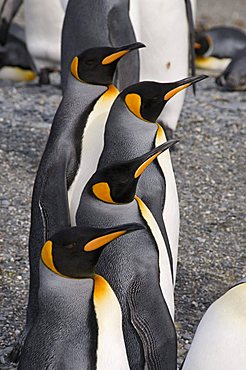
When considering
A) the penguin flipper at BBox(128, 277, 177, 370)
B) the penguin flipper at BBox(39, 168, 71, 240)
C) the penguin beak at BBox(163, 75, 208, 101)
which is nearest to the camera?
the penguin flipper at BBox(128, 277, 177, 370)

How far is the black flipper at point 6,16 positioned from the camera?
7.52 m

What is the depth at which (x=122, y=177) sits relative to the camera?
10.3 feet

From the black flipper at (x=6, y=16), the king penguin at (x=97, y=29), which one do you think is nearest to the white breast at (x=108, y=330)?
the king penguin at (x=97, y=29)

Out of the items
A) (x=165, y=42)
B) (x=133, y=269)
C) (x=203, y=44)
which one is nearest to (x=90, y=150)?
(x=133, y=269)

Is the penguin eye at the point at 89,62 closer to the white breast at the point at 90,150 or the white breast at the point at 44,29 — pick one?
the white breast at the point at 90,150

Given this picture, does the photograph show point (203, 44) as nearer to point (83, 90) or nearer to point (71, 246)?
point (83, 90)

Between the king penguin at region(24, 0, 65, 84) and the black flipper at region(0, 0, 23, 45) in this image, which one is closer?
the king penguin at region(24, 0, 65, 84)

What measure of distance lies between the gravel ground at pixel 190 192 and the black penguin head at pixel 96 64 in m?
0.86

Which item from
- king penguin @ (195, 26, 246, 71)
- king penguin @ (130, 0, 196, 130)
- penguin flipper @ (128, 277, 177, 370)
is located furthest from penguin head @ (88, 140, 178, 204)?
king penguin @ (195, 26, 246, 71)

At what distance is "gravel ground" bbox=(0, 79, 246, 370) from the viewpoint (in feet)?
A: 13.7

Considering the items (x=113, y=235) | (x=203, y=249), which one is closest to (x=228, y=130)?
(x=203, y=249)

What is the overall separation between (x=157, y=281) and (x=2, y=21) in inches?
185

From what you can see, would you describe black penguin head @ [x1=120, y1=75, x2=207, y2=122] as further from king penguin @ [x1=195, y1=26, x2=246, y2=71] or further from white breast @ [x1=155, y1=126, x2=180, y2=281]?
king penguin @ [x1=195, y1=26, x2=246, y2=71]

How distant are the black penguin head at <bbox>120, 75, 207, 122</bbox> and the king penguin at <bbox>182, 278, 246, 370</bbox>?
84 cm
